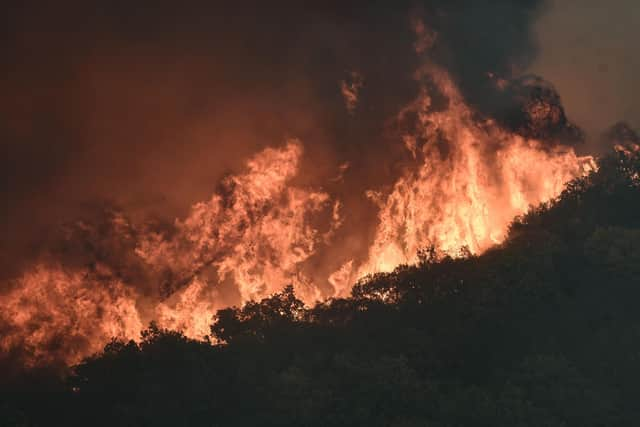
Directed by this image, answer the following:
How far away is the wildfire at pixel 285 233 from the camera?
3034 cm

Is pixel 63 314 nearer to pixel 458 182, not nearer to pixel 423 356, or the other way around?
pixel 423 356

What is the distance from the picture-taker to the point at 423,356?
3006 cm

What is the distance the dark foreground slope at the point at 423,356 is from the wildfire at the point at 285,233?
2.37 meters

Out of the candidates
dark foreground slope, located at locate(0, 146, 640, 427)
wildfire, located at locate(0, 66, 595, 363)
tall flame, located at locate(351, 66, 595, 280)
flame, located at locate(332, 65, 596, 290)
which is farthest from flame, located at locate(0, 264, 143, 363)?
tall flame, located at locate(351, 66, 595, 280)

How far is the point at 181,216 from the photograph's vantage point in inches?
1324

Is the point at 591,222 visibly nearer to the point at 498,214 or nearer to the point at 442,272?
the point at 498,214

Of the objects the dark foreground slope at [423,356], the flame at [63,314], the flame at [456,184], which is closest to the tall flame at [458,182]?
the flame at [456,184]

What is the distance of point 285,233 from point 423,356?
9250 millimetres

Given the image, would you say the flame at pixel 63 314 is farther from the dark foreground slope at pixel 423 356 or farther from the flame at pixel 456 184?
the flame at pixel 456 184

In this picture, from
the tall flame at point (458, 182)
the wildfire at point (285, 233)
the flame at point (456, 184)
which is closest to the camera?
the wildfire at point (285, 233)

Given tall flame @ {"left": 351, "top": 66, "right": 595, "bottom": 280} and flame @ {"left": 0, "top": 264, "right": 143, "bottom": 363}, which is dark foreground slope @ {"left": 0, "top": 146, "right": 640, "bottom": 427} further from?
tall flame @ {"left": 351, "top": 66, "right": 595, "bottom": 280}

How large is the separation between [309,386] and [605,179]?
939 inches

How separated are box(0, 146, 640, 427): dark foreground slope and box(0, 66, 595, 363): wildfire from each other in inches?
93.3

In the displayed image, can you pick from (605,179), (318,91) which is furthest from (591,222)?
(318,91)
